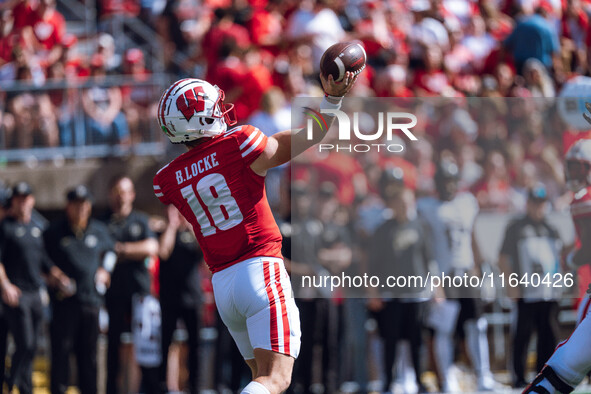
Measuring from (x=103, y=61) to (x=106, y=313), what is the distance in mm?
3560

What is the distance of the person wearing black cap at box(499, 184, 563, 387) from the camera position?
9.20 m

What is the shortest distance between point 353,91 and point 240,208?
5446 millimetres

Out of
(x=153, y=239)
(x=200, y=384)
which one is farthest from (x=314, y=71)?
(x=200, y=384)

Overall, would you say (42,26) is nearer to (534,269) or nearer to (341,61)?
(534,269)

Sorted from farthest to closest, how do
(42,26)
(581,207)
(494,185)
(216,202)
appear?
(42,26), (494,185), (581,207), (216,202)

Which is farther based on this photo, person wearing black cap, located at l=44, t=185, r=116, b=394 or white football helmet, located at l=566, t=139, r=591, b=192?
person wearing black cap, located at l=44, t=185, r=116, b=394

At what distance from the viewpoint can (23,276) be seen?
29.5 ft

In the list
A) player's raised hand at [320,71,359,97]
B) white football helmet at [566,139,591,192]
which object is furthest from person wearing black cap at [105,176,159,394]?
white football helmet at [566,139,591,192]

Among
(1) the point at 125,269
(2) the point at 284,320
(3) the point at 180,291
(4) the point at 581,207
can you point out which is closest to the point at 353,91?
(3) the point at 180,291

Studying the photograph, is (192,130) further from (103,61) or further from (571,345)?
(103,61)

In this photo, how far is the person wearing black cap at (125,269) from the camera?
9.03 meters

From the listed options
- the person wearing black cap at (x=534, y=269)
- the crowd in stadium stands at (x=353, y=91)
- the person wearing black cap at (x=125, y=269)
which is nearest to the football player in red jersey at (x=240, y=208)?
the person wearing black cap at (x=125, y=269)

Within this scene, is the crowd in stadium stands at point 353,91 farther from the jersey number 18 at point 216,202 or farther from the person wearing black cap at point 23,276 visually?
the jersey number 18 at point 216,202

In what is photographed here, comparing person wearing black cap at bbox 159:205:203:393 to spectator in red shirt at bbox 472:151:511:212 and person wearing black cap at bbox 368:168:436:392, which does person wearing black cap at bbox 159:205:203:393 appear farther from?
spectator in red shirt at bbox 472:151:511:212
